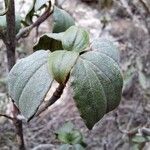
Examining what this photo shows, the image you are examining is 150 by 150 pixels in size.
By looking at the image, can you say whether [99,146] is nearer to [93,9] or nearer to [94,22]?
[94,22]

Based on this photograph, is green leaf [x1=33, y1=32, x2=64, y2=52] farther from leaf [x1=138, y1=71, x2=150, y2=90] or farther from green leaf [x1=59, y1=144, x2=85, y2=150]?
leaf [x1=138, y1=71, x2=150, y2=90]

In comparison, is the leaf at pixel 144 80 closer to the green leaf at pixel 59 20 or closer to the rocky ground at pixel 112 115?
the rocky ground at pixel 112 115

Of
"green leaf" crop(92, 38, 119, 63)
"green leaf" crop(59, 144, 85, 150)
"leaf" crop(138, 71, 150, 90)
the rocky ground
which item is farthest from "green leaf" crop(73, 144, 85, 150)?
"leaf" crop(138, 71, 150, 90)

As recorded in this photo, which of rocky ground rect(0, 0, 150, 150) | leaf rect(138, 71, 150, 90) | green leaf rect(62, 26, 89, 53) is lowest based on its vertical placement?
rocky ground rect(0, 0, 150, 150)

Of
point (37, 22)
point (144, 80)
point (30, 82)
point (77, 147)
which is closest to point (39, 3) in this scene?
point (37, 22)

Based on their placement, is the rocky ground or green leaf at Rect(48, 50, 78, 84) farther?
the rocky ground

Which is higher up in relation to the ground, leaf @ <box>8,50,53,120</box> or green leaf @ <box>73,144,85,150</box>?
leaf @ <box>8,50,53,120</box>
